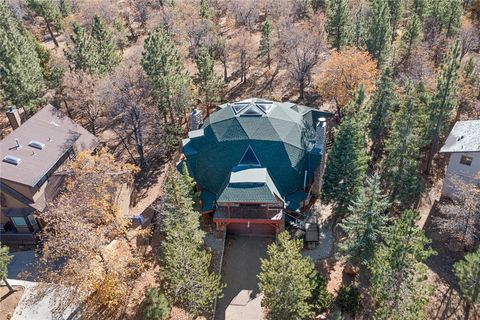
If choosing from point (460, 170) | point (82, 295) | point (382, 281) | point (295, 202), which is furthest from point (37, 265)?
point (460, 170)

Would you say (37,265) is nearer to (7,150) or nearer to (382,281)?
(7,150)

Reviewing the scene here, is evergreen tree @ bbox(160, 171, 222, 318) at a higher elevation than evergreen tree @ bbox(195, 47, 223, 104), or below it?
below

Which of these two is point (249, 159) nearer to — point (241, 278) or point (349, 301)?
point (241, 278)

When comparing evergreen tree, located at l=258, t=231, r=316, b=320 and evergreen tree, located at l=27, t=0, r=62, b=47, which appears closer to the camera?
evergreen tree, located at l=258, t=231, r=316, b=320

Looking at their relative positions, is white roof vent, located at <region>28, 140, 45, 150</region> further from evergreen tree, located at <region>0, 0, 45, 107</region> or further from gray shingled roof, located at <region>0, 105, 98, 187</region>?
evergreen tree, located at <region>0, 0, 45, 107</region>

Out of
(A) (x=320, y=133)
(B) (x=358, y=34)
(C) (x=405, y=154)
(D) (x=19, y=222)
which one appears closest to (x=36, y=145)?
(D) (x=19, y=222)

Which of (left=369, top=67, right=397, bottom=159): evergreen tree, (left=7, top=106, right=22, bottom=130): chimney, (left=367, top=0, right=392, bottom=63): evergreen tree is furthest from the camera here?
(left=367, top=0, right=392, bottom=63): evergreen tree

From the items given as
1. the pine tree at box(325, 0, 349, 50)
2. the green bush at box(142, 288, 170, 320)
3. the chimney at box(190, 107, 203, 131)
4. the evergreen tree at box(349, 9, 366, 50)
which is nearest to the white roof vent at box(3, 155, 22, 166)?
the chimney at box(190, 107, 203, 131)

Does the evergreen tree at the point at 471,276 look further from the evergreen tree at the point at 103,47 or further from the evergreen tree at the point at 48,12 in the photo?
the evergreen tree at the point at 48,12
